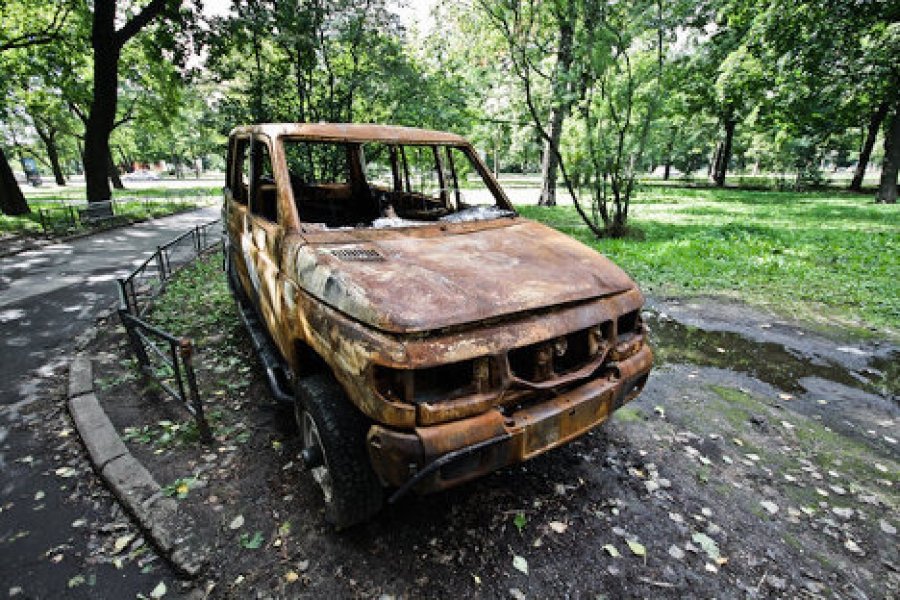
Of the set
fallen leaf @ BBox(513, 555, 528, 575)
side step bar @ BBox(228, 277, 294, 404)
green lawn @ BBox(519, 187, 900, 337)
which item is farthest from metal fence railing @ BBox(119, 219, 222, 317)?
green lawn @ BBox(519, 187, 900, 337)

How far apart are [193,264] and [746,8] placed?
58.2ft

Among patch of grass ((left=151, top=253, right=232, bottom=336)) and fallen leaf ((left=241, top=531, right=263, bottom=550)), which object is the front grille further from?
patch of grass ((left=151, top=253, right=232, bottom=336))

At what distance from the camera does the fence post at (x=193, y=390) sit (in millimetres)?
3018

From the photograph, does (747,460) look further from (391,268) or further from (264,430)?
(264,430)

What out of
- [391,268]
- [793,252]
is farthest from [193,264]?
[793,252]

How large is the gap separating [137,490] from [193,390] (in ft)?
2.20

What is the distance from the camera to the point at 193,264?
349 inches

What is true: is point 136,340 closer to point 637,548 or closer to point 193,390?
point 193,390

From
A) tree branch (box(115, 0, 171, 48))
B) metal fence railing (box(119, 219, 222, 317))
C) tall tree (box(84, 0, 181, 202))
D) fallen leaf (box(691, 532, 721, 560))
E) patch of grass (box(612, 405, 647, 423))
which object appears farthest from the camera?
tall tree (box(84, 0, 181, 202))

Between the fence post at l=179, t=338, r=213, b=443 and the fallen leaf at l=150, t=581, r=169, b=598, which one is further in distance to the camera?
the fence post at l=179, t=338, r=213, b=443

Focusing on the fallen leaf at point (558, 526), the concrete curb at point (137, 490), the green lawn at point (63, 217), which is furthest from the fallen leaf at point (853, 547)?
the green lawn at point (63, 217)

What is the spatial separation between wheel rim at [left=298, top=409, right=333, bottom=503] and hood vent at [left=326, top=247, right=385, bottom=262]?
906 mm

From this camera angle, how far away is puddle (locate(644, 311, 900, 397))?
165 inches

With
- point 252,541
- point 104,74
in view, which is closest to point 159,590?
point 252,541
